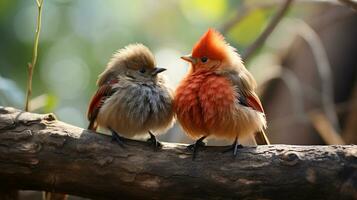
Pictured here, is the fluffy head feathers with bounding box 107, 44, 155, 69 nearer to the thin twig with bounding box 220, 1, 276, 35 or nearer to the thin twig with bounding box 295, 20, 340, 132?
the thin twig with bounding box 220, 1, 276, 35

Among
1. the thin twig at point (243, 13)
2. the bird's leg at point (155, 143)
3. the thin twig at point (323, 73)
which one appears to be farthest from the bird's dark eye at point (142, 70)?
the thin twig at point (323, 73)

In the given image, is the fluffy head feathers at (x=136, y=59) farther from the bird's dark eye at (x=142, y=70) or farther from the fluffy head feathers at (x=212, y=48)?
the fluffy head feathers at (x=212, y=48)

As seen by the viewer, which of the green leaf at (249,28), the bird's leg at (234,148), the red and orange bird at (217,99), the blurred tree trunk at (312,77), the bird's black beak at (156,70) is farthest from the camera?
the green leaf at (249,28)

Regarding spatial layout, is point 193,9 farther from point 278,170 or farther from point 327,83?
point 278,170

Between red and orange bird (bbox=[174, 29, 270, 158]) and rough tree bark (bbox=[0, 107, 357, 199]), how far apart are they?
8.4 inches

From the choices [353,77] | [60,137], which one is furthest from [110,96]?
[353,77]

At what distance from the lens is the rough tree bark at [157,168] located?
152 inches

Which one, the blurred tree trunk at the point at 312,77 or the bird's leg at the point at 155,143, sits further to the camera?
the blurred tree trunk at the point at 312,77

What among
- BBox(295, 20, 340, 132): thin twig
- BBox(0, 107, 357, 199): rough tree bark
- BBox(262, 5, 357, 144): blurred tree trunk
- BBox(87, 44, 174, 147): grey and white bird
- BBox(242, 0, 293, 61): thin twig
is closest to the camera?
BBox(0, 107, 357, 199): rough tree bark

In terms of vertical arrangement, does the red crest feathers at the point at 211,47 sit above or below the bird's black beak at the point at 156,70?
above

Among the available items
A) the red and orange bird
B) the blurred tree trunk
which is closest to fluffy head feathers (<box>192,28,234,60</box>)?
the red and orange bird

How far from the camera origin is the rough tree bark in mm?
3852

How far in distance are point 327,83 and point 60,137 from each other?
10.2 ft

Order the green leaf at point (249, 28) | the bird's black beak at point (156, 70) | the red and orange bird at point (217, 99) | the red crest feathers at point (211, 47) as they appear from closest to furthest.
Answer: the red and orange bird at point (217, 99) < the red crest feathers at point (211, 47) < the bird's black beak at point (156, 70) < the green leaf at point (249, 28)
